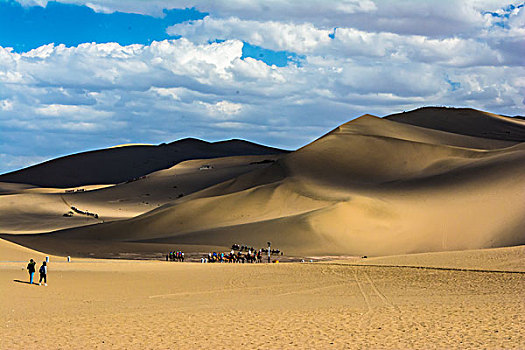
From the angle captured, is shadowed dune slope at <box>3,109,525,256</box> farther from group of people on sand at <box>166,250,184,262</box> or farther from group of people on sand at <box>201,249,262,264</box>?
group of people on sand at <box>166,250,184,262</box>

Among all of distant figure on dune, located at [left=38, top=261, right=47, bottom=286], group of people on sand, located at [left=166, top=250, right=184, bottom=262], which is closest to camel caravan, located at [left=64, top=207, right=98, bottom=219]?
group of people on sand, located at [left=166, top=250, right=184, bottom=262]

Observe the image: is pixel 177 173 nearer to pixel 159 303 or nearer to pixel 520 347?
pixel 159 303

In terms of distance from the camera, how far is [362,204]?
64.9m

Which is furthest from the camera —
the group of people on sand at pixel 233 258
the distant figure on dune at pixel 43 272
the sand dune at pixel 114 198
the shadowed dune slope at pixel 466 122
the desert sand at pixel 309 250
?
the shadowed dune slope at pixel 466 122

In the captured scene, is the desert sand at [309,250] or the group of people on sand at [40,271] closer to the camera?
the desert sand at [309,250]

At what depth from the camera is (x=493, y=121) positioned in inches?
5005

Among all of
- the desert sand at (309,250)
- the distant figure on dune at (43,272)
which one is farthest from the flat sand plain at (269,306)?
the distant figure on dune at (43,272)

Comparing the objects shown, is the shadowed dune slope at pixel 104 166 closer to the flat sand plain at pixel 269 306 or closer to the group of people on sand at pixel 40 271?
the flat sand plain at pixel 269 306

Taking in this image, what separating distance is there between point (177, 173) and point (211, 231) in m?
69.9

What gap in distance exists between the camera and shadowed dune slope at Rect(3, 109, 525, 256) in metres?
56.4

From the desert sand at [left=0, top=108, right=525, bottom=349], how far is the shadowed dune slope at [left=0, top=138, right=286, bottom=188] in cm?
3346

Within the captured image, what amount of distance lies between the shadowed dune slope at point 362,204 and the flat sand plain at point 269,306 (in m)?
16.8

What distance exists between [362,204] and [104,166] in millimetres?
115843

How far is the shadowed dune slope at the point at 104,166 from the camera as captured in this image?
16062 cm
